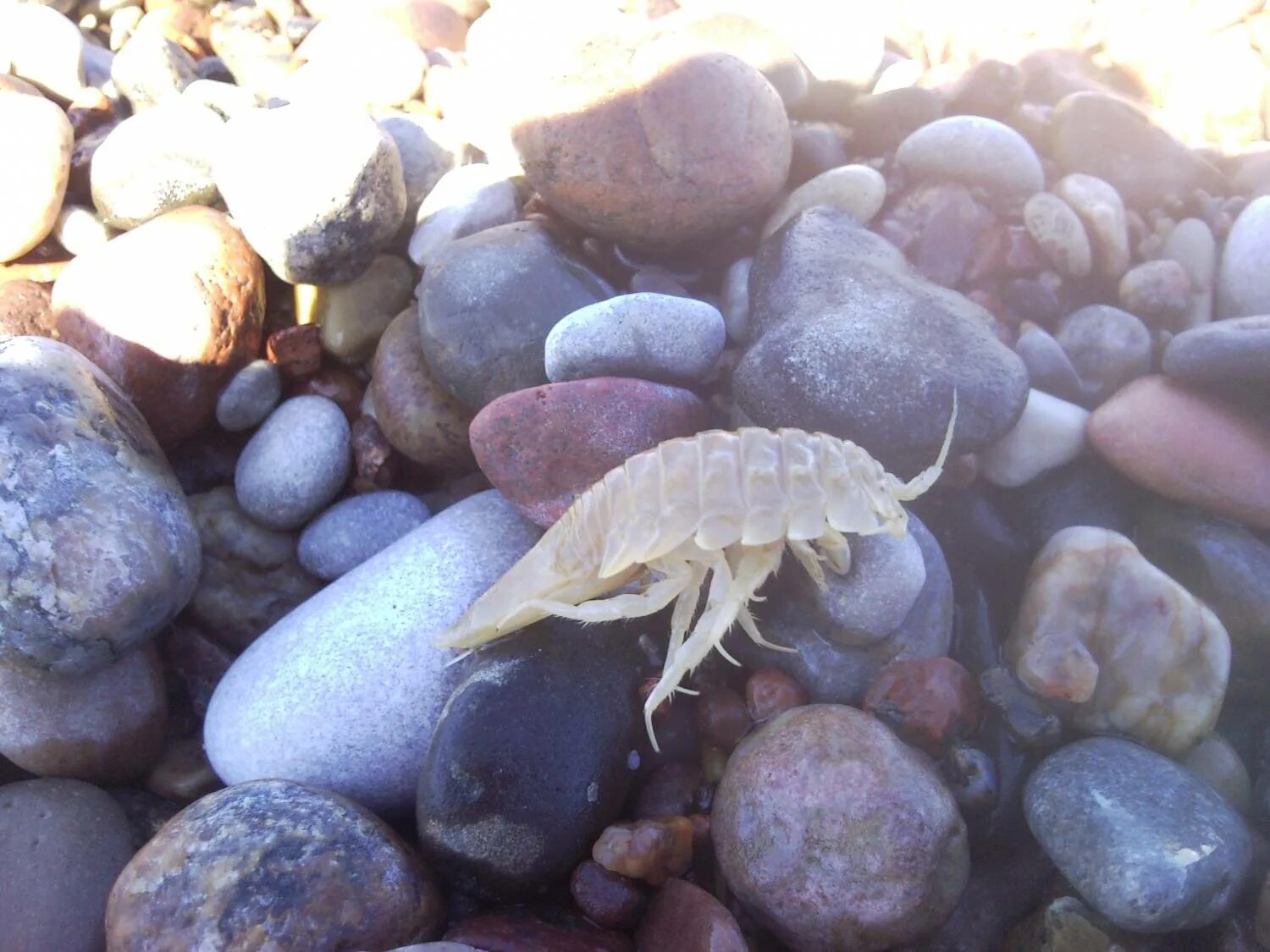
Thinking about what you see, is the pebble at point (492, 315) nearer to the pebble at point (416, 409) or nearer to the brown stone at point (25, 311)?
the pebble at point (416, 409)

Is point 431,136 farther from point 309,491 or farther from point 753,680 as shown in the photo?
point 753,680

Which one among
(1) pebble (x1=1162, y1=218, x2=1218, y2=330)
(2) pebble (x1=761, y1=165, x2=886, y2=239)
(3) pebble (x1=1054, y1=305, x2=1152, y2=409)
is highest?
(2) pebble (x1=761, y1=165, x2=886, y2=239)

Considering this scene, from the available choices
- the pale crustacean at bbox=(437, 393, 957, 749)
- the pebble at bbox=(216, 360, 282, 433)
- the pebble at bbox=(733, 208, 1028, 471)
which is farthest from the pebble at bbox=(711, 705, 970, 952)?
the pebble at bbox=(216, 360, 282, 433)

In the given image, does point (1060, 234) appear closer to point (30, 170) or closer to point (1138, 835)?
point (1138, 835)

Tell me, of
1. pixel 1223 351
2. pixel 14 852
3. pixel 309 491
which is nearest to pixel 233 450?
pixel 309 491

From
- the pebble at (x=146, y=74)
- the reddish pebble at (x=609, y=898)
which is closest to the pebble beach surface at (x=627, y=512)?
the reddish pebble at (x=609, y=898)

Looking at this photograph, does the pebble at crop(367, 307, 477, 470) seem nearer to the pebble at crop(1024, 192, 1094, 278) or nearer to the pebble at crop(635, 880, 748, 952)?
the pebble at crop(635, 880, 748, 952)

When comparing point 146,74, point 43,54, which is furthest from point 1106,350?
point 43,54
